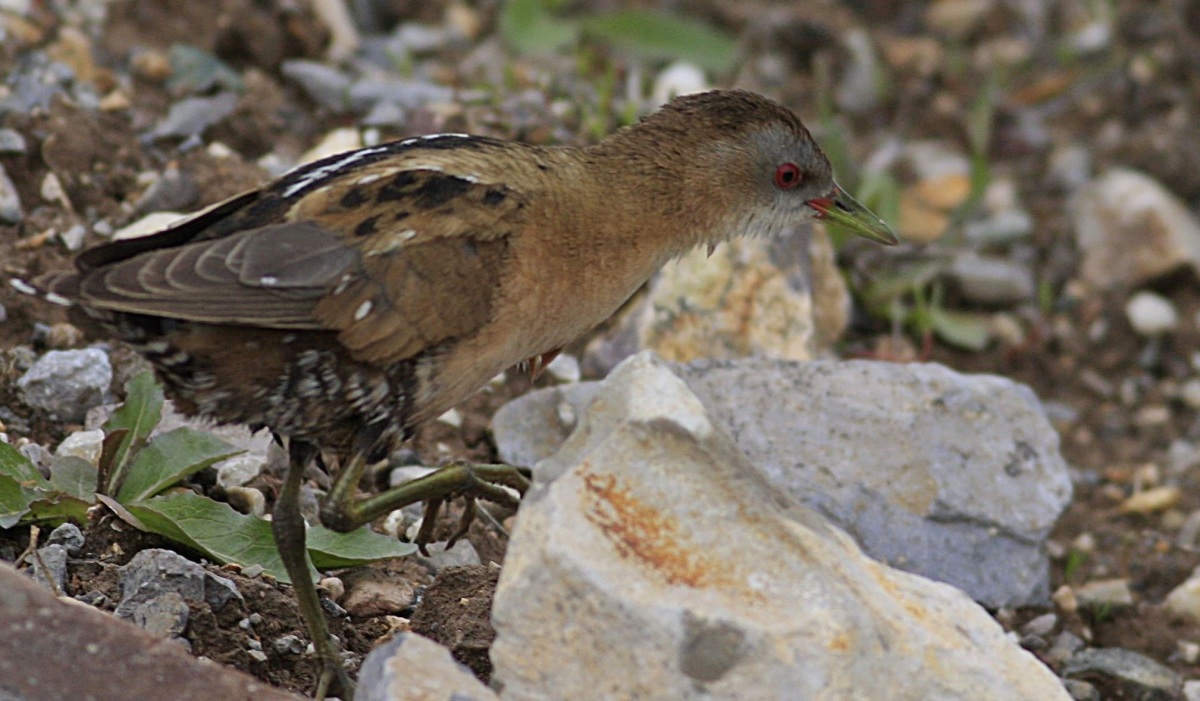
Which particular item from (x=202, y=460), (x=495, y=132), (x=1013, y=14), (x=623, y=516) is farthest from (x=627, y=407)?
(x=1013, y=14)

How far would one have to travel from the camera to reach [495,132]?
6.46 metres

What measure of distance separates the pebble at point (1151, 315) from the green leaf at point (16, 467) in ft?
16.6

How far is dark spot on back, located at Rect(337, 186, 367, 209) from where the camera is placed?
13.0 feet

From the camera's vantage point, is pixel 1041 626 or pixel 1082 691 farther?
pixel 1041 626

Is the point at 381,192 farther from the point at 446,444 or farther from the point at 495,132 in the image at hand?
the point at 495,132

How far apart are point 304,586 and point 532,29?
4.25 m

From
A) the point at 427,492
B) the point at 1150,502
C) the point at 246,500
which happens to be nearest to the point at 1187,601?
the point at 1150,502

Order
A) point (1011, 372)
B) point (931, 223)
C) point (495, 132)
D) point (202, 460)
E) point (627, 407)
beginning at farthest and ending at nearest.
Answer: point (931, 223)
point (1011, 372)
point (495, 132)
point (202, 460)
point (627, 407)

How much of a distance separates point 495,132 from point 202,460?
2.56 meters

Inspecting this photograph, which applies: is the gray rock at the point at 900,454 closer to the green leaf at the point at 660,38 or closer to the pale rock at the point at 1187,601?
the pale rock at the point at 1187,601

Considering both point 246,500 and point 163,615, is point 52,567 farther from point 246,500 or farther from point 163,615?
point 246,500

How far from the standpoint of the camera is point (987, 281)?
7.23 m

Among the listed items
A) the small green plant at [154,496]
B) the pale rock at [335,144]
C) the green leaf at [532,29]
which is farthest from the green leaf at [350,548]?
the green leaf at [532,29]

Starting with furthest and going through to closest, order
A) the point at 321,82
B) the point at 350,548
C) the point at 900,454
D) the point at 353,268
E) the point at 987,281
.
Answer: the point at 987,281 < the point at 321,82 < the point at 900,454 < the point at 350,548 < the point at 353,268
